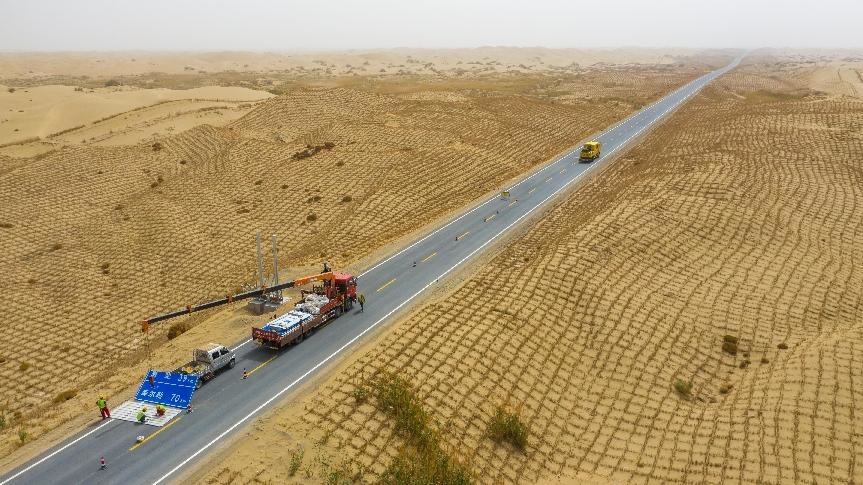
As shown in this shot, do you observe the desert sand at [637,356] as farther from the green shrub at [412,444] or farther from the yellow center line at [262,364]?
the yellow center line at [262,364]

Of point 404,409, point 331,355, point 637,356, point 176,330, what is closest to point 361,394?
point 404,409

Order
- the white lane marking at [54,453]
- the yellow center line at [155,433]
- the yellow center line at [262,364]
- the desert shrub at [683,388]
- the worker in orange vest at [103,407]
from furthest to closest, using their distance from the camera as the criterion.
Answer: the desert shrub at [683,388], the yellow center line at [262,364], the worker in orange vest at [103,407], the yellow center line at [155,433], the white lane marking at [54,453]

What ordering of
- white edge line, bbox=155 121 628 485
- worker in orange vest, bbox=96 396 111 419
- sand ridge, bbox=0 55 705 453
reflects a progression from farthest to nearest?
sand ridge, bbox=0 55 705 453, worker in orange vest, bbox=96 396 111 419, white edge line, bbox=155 121 628 485

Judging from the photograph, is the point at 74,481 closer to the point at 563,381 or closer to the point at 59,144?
the point at 563,381

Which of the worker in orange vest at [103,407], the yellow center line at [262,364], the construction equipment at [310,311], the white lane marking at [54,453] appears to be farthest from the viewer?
the construction equipment at [310,311]

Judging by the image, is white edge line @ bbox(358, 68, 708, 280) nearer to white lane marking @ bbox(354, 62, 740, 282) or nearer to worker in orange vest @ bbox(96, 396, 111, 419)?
white lane marking @ bbox(354, 62, 740, 282)

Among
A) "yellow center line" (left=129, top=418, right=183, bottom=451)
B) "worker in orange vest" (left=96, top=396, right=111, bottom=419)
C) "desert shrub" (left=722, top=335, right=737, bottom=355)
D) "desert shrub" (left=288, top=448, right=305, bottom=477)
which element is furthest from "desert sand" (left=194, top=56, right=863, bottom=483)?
"worker in orange vest" (left=96, top=396, right=111, bottom=419)

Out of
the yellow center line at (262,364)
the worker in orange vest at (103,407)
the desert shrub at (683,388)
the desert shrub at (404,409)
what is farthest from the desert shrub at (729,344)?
the worker in orange vest at (103,407)
